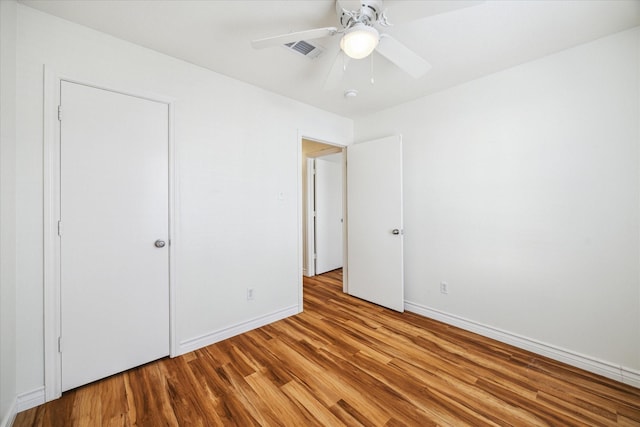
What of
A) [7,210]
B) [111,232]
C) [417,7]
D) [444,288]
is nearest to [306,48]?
[417,7]

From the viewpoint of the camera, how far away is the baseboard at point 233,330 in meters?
2.08

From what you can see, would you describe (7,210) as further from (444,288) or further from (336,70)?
(444,288)

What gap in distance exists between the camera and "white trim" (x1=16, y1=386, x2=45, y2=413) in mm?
1451

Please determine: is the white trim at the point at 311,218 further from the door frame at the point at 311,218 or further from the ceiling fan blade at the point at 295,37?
the ceiling fan blade at the point at 295,37

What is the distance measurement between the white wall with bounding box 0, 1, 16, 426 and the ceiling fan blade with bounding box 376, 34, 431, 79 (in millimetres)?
2074

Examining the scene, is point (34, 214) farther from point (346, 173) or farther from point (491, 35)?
point (491, 35)

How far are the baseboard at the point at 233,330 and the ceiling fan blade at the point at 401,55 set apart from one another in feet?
8.27

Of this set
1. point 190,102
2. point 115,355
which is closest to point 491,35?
point 190,102

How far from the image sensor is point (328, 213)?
461 cm

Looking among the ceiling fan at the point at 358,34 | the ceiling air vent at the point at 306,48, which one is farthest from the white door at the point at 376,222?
the ceiling fan at the point at 358,34

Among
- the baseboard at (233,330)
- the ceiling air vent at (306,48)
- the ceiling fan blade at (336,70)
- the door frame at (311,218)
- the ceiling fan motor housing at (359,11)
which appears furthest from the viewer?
the door frame at (311,218)

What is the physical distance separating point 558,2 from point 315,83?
1766 mm

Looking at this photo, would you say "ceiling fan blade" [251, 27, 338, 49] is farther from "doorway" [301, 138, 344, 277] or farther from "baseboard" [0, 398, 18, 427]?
"doorway" [301, 138, 344, 277]

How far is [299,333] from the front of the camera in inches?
94.4
